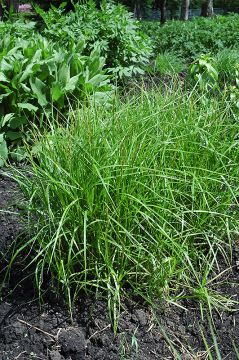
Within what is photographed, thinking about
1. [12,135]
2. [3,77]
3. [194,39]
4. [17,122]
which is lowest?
[194,39]

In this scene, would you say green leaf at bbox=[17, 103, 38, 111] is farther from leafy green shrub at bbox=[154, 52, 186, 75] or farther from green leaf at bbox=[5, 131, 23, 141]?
leafy green shrub at bbox=[154, 52, 186, 75]

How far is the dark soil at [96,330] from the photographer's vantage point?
2266mm

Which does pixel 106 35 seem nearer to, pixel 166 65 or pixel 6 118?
pixel 166 65

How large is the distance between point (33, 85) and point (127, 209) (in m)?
2.01

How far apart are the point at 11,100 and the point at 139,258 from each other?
2217 mm

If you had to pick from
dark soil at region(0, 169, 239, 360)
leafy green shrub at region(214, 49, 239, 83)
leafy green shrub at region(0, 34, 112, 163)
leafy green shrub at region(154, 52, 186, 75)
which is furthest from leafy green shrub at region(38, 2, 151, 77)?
dark soil at region(0, 169, 239, 360)

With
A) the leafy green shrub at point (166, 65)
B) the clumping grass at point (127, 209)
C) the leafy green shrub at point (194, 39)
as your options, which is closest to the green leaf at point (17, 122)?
the clumping grass at point (127, 209)

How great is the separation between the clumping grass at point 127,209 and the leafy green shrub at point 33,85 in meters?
1.30

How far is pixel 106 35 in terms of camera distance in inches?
255

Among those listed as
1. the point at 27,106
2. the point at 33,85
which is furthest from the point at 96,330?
the point at 33,85

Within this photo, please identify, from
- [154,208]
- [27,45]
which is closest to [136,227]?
[154,208]

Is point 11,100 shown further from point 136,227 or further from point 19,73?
point 136,227

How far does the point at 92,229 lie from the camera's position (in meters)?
2.46

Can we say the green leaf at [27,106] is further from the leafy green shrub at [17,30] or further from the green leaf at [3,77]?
the leafy green shrub at [17,30]
